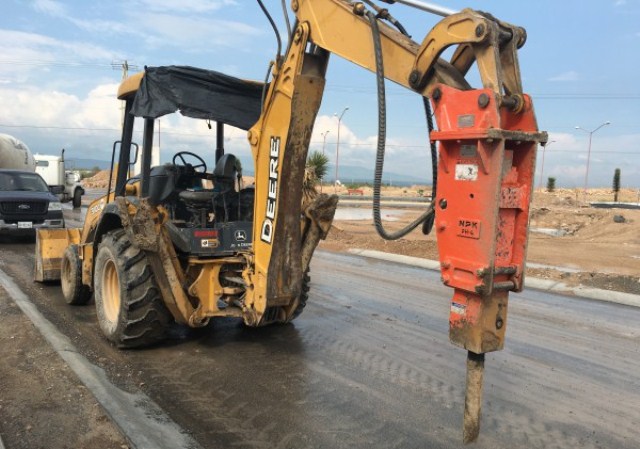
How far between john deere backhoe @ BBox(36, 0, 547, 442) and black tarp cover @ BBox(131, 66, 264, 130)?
0.01 metres

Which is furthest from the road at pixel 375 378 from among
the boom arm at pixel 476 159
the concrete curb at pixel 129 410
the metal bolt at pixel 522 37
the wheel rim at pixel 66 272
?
the metal bolt at pixel 522 37

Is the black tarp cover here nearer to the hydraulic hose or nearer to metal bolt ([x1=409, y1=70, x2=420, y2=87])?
the hydraulic hose

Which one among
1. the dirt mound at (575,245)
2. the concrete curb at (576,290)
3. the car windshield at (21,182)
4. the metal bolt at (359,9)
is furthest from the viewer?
the car windshield at (21,182)

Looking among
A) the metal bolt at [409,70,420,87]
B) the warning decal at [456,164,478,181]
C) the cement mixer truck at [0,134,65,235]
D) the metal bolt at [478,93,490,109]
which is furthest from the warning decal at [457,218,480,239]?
the cement mixer truck at [0,134,65,235]

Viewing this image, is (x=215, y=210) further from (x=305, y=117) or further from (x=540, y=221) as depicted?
(x=540, y=221)

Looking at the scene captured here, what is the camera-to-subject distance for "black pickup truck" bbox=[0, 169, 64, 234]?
14211 millimetres

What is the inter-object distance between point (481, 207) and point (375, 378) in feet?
8.55

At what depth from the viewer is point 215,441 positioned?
4.00 m

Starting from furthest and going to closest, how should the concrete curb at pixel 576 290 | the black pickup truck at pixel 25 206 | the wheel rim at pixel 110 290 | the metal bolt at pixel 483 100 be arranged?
the black pickup truck at pixel 25 206 → the concrete curb at pixel 576 290 → the wheel rim at pixel 110 290 → the metal bolt at pixel 483 100

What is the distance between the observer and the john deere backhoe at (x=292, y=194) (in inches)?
128

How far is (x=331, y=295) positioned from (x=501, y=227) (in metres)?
5.88

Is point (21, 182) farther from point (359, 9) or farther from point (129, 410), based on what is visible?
point (359, 9)

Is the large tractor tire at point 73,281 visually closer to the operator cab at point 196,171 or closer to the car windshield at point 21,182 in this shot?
the operator cab at point 196,171

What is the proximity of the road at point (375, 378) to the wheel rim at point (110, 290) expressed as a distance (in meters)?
0.33
